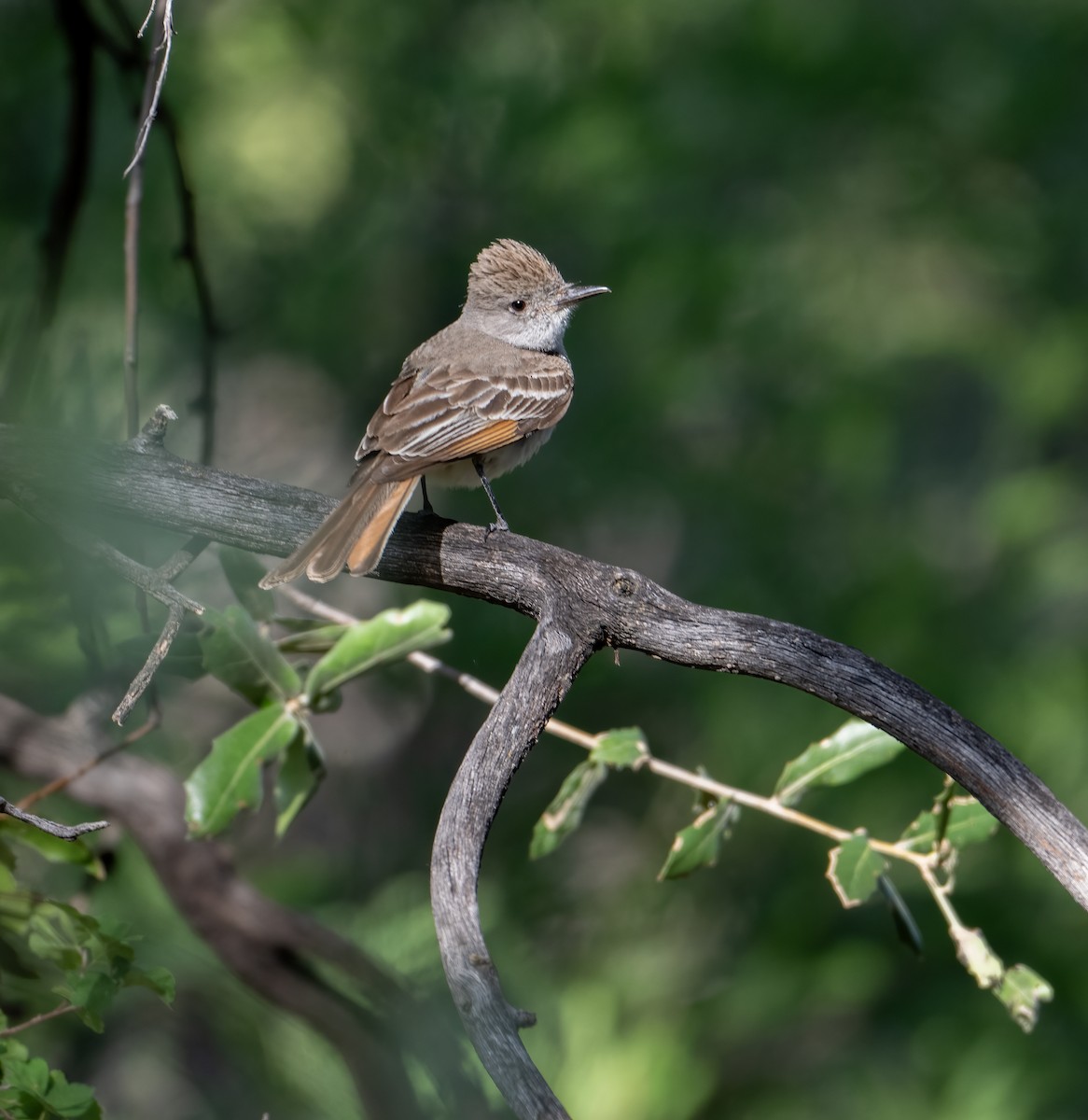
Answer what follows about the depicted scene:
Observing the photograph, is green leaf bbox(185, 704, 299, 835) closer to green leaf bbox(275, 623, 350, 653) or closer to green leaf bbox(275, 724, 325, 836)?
green leaf bbox(275, 724, 325, 836)

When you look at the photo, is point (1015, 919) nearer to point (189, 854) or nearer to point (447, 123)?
point (189, 854)

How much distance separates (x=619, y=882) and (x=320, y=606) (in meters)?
2.38

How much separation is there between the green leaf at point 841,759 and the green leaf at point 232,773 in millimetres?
992

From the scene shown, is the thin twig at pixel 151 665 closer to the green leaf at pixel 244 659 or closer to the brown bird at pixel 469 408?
the green leaf at pixel 244 659

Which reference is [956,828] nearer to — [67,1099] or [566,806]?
[566,806]

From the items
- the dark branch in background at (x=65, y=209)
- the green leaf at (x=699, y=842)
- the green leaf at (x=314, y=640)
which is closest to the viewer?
the green leaf at (x=699, y=842)

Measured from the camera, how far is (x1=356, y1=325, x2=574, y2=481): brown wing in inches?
133

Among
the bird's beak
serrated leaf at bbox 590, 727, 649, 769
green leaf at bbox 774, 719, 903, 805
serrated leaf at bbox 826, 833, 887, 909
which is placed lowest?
serrated leaf at bbox 590, 727, 649, 769

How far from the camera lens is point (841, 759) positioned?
9.06 ft

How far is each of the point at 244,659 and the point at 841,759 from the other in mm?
1165

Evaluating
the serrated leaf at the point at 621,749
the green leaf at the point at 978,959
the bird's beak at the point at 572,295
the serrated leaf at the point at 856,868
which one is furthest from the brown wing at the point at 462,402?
the green leaf at the point at 978,959

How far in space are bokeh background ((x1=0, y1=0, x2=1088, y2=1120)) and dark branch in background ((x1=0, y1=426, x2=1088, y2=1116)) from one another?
1.74m

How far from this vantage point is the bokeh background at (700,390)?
14.8 feet

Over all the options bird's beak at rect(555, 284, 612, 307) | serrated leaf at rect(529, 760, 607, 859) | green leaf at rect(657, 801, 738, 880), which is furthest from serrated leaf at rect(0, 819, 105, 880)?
bird's beak at rect(555, 284, 612, 307)
